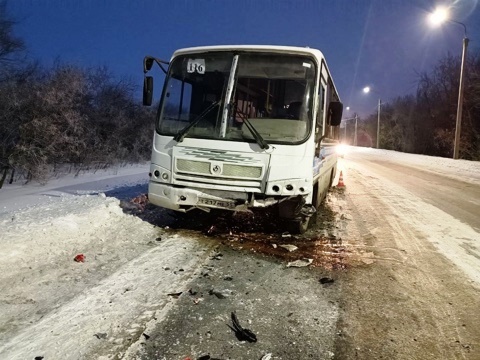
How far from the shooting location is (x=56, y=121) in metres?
14.2

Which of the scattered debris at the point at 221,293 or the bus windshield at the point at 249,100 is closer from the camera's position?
the scattered debris at the point at 221,293

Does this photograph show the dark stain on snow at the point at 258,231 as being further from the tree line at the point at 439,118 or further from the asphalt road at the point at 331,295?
the tree line at the point at 439,118

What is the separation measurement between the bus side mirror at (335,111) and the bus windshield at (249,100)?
68cm

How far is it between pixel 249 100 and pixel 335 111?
1.52m

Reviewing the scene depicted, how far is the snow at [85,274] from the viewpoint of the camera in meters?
2.79

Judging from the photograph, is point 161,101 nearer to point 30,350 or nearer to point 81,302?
point 81,302


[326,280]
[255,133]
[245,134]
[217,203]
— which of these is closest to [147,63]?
[245,134]

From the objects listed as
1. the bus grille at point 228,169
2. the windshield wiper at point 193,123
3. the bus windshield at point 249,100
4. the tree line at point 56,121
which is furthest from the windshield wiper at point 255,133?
the tree line at point 56,121

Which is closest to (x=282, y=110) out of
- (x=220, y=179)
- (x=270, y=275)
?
(x=220, y=179)

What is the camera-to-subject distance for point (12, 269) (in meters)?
3.88

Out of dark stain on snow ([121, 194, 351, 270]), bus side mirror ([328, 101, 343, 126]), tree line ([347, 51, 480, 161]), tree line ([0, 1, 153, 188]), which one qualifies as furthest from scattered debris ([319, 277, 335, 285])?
tree line ([347, 51, 480, 161])

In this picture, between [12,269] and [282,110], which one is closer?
[12,269]

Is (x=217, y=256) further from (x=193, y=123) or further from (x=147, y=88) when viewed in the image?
(x=147, y=88)

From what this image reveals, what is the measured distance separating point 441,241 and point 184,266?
4.09 meters
